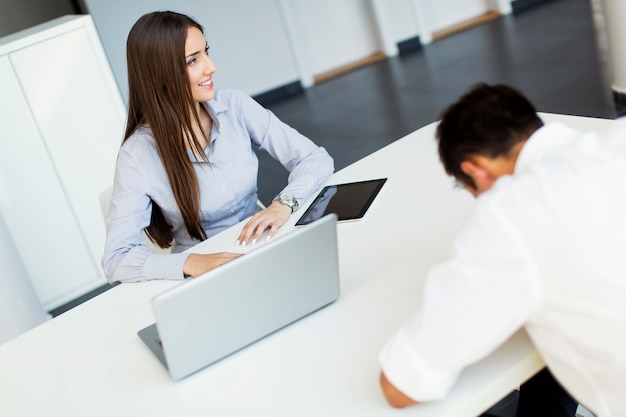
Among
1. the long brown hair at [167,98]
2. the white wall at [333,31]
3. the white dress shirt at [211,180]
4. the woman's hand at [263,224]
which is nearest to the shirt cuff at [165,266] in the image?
the white dress shirt at [211,180]

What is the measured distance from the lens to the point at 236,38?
693 cm

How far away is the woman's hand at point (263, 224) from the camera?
7.10ft

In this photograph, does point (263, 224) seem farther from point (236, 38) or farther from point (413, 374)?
point (236, 38)

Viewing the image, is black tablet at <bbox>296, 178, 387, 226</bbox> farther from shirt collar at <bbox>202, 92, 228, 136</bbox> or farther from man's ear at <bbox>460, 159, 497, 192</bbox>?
man's ear at <bbox>460, 159, 497, 192</bbox>

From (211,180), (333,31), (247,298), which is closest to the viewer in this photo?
(247,298)

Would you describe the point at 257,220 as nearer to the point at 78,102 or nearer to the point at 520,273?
the point at 520,273

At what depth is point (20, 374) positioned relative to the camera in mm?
1813

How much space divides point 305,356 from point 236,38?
18.8 feet

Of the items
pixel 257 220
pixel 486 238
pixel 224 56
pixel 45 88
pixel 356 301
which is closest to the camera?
pixel 486 238

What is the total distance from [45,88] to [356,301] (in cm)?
286

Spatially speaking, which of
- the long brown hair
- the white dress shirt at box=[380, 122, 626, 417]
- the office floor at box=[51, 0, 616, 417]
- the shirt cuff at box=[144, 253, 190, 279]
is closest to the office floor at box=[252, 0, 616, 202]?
the office floor at box=[51, 0, 616, 417]

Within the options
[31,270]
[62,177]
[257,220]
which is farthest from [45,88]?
[257,220]

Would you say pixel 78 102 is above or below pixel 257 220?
above

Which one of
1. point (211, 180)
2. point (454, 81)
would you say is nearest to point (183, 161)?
point (211, 180)
